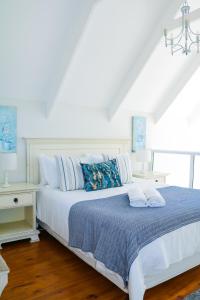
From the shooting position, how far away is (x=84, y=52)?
10.6 ft

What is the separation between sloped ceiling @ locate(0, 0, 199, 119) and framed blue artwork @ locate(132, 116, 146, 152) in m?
0.55

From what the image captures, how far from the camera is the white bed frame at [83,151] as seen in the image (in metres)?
2.27

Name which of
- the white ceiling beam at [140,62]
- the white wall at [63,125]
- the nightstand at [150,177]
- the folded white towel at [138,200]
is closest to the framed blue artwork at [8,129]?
the white wall at [63,125]

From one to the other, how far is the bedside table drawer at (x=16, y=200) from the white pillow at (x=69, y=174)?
40 centimetres

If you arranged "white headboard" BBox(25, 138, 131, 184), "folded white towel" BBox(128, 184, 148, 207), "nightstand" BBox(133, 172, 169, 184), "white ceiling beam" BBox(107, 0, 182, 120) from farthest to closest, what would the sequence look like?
1. "nightstand" BBox(133, 172, 169, 184)
2. "white headboard" BBox(25, 138, 131, 184)
3. "white ceiling beam" BBox(107, 0, 182, 120)
4. "folded white towel" BBox(128, 184, 148, 207)

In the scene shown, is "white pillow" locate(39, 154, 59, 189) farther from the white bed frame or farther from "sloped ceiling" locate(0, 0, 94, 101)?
"sloped ceiling" locate(0, 0, 94, 101)

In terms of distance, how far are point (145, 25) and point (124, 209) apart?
7.52ft

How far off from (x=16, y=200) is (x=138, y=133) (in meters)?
2.56

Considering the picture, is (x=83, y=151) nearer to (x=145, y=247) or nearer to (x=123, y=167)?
(x=123, y=167)

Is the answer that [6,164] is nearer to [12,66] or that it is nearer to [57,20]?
[12,66]

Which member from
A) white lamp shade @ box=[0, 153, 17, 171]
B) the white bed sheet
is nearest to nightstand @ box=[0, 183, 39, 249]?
the white bed sheet

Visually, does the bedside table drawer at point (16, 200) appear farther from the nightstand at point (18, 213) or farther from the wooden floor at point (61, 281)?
the wooden floor at point (61, 281)

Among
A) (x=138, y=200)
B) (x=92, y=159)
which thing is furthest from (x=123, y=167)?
(x=138, y=200)

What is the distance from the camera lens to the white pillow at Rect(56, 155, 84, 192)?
10.4 ft
